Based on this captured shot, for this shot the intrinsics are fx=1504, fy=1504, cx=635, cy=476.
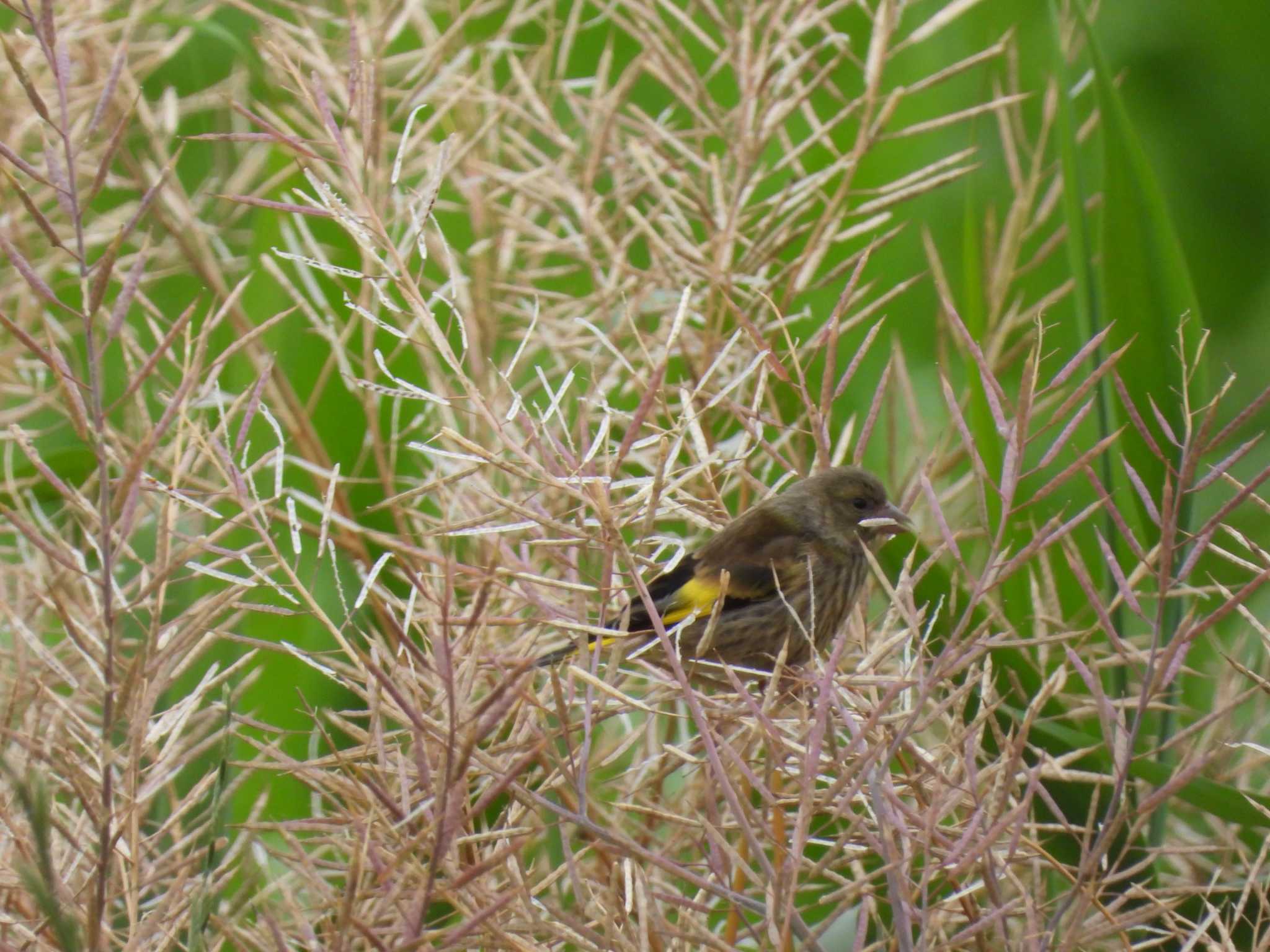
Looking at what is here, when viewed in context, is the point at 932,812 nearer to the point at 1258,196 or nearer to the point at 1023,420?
the point at 1023,420

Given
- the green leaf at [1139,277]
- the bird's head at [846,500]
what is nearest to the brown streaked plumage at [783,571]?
the bird's head at [846,500]

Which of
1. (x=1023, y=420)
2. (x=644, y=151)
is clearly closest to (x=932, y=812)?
(x=1023, y=420)

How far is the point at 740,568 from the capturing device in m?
2.24

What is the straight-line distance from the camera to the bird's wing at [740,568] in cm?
215

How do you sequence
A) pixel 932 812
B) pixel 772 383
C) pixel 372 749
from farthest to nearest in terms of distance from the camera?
pixel 772 383, pixel 372 749, pixel 932 812

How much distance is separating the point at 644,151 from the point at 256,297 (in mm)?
610

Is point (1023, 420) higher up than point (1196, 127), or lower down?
higher up

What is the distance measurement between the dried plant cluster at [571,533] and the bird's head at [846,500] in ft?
0.22

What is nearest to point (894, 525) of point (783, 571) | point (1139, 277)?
point (1139, 277)

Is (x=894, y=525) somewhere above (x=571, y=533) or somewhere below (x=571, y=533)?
below

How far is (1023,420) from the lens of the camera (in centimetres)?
100

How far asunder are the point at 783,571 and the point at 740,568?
9cm

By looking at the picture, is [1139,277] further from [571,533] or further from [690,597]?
[571,533]

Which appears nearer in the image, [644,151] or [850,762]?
[850,762]
